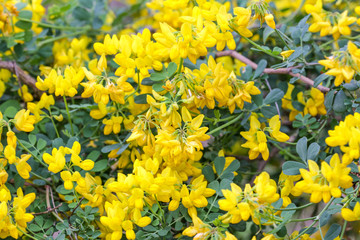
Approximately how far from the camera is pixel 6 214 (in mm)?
913

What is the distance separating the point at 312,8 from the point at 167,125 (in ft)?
1.57

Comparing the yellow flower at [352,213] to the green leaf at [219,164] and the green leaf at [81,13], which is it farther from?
the green leaf at [81,13]

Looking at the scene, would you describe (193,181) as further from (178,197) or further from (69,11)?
(69,11)

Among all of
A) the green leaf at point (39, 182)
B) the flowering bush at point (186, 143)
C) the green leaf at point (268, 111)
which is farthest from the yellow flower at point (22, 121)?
the green leaf at point (268, 111)

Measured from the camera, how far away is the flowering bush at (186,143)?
0.87 meters

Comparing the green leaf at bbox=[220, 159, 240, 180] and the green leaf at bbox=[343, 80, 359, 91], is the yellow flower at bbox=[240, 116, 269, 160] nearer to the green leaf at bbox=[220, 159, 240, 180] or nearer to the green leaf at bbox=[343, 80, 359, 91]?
the green leaf at bbox=[220, 159, 240, 180]

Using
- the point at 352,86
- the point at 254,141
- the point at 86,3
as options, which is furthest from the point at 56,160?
the point at 86,3

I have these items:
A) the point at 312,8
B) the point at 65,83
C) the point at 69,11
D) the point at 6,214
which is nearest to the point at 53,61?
the point at 69,11

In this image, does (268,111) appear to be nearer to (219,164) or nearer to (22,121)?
(219,164)

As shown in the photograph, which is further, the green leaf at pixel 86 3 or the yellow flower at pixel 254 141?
the green leaf at pixel 86 3

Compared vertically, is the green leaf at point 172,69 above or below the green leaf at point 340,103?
above

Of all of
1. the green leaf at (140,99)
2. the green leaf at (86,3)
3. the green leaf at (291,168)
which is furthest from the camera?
the green leaf at (86,3)

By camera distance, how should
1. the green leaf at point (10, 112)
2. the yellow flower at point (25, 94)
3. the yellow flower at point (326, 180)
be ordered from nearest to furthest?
1. the yellow flower at point (326, 180)
2. the green leaf at point (10, 112)
3. the yellow flower at point (25, 94)

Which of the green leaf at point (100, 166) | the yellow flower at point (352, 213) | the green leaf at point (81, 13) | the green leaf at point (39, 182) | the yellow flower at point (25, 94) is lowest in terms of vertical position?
the green leaf at point (39, 182)
